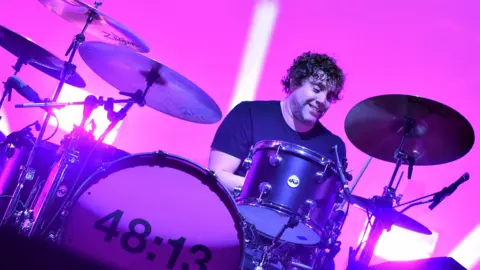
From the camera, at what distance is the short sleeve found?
9.27 feet

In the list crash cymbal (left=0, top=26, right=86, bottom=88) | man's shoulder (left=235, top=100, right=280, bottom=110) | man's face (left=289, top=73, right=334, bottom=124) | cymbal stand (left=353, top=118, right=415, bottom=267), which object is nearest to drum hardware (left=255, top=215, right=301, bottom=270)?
cymbal stand (left=353, top=118, right=415, bottom=267)

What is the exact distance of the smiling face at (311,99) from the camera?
2.84 metres

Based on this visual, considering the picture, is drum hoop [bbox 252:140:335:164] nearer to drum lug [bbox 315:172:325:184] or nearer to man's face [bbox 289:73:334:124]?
drum lug [bbox 315:172:325:184]

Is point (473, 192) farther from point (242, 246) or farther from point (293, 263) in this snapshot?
point (242, 246)

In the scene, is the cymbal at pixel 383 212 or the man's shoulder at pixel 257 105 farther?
the man's shoulder at pixel 257 105

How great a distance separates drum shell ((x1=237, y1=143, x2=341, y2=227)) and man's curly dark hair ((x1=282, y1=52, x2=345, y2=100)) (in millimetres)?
783

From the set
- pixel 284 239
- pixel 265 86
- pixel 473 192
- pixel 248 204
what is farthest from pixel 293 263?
pixel 473 192

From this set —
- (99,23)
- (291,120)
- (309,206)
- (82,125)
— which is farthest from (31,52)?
(309,206)

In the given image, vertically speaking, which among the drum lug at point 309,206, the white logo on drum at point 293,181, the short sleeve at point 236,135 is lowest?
the drum lug at point 309,206

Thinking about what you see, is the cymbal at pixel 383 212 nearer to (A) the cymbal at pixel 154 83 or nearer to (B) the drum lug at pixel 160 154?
(A) the cymbal at pixel 154 83

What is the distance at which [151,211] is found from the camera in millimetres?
1870

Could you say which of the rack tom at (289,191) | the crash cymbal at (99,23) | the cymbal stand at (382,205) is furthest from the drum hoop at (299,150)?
the crash cymbal at (99,23)

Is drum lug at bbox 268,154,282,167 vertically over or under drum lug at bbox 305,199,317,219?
over

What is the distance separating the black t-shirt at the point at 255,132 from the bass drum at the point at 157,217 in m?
0.92
